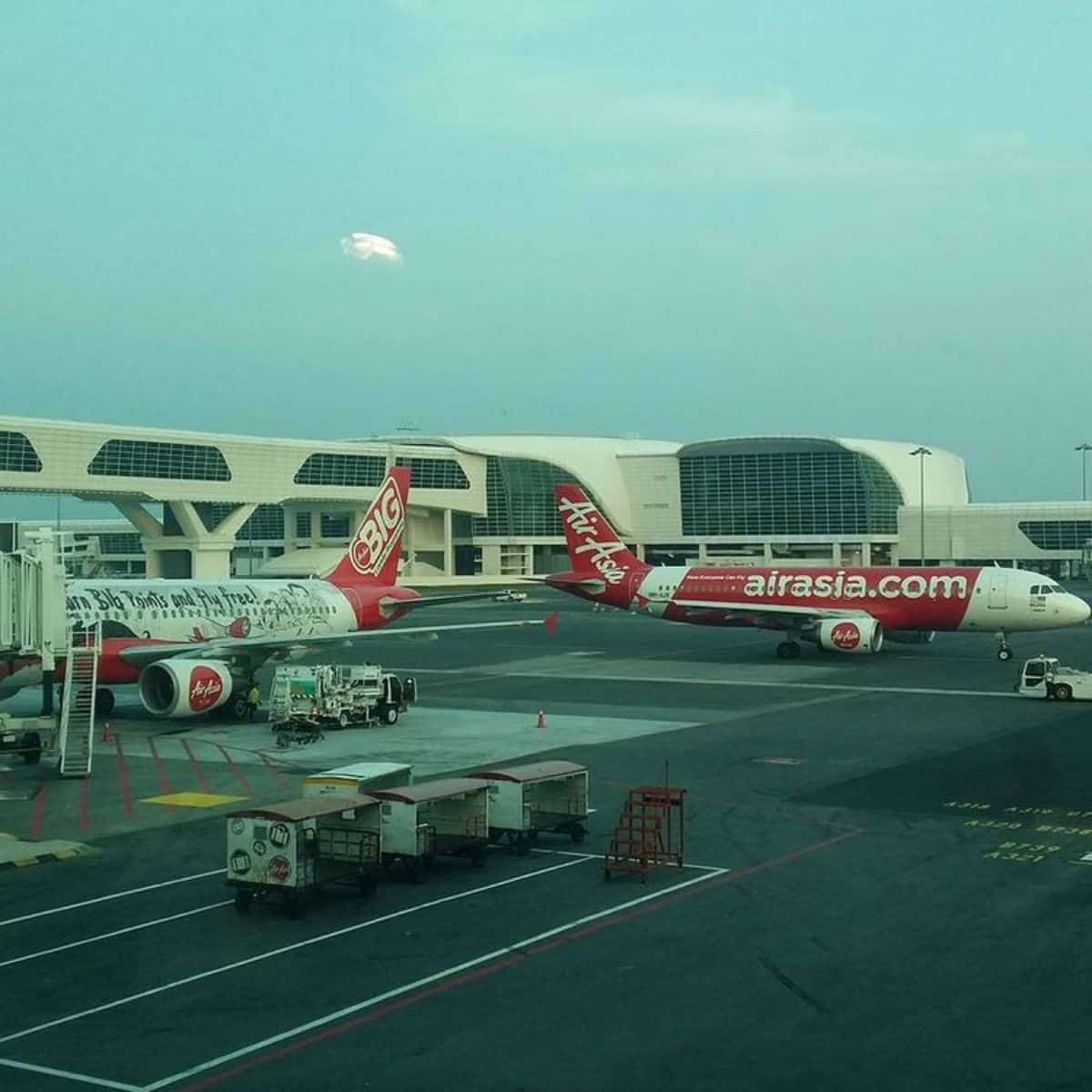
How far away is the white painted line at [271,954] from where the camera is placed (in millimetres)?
15867

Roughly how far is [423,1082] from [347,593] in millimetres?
42191

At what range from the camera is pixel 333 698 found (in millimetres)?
42781

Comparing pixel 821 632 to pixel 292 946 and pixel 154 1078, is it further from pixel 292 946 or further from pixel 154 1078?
pixel 154 1078

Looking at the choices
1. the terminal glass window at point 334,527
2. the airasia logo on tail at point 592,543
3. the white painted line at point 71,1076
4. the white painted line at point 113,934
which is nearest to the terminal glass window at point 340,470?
the terminal glass window at point 334,527

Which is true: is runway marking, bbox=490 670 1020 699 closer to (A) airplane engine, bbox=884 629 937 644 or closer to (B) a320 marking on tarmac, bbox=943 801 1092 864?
(A) airplane engine, bbox=884 629 937 644

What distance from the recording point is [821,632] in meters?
65.6

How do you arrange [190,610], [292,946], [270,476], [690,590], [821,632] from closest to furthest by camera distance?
1. [292,946]
2. [190,610]
3. [821,632]
4. [690,590]
5. [270,476]

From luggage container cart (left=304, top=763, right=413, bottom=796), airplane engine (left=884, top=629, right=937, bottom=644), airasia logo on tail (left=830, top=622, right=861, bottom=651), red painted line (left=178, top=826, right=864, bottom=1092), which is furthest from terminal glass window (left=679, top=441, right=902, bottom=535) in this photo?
red painted line (left=178, top=826, right=864, bottom=1092)

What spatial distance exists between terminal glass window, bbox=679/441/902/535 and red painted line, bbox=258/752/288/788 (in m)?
138

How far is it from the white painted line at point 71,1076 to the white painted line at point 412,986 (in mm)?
205

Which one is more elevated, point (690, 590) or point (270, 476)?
point (270, 476)

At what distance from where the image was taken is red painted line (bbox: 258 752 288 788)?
108 feet

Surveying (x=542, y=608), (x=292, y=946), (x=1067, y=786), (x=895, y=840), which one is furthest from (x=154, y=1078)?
(x=542, y=608)

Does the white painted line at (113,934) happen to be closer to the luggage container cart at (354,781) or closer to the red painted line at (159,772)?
the luggage container cart at (354,781)
